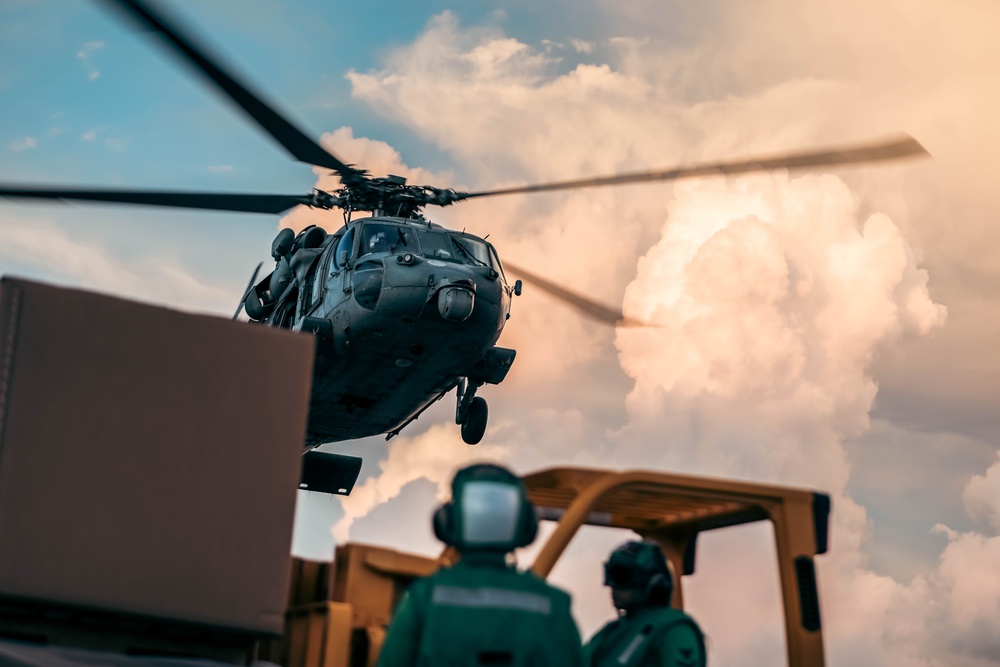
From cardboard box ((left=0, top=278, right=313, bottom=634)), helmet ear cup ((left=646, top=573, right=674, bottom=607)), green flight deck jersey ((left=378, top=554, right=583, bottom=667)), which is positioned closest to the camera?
green flight deck jersey ((left=378, top=554, right=583, bottom=667))

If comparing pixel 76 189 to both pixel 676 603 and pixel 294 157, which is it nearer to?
pixel 294 157

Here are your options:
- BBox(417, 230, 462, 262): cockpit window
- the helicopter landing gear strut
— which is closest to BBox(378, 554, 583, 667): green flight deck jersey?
BBox(417, 230, 462, 262): cockpit window

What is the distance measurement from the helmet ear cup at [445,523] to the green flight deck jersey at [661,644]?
0.91m

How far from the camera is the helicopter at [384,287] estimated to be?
1623 centimetres

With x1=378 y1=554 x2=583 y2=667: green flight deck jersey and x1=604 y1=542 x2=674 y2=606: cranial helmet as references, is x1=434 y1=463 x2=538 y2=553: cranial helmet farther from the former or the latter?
x1=604 y1=542 x2=674 y2=606: cranial helmet

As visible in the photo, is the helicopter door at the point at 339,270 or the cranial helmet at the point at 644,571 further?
the helicopter door at the point at 339,270

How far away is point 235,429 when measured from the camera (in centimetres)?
425

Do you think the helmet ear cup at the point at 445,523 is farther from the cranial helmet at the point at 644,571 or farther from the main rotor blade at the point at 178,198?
the main rotor blade at the point at 178,198

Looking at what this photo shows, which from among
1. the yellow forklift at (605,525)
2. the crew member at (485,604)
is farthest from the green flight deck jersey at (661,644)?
the crew member at (485,604)

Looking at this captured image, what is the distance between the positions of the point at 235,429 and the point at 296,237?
15.7 meters

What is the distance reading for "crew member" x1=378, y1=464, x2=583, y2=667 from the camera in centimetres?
338

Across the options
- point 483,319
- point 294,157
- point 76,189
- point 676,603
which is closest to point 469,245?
point 483,319

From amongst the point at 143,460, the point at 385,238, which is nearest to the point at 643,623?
the point at 143,460

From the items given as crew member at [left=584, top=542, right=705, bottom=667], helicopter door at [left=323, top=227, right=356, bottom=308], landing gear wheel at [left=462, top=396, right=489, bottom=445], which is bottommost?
crew member at [left=584, top=542, right=705, bottom=667]
